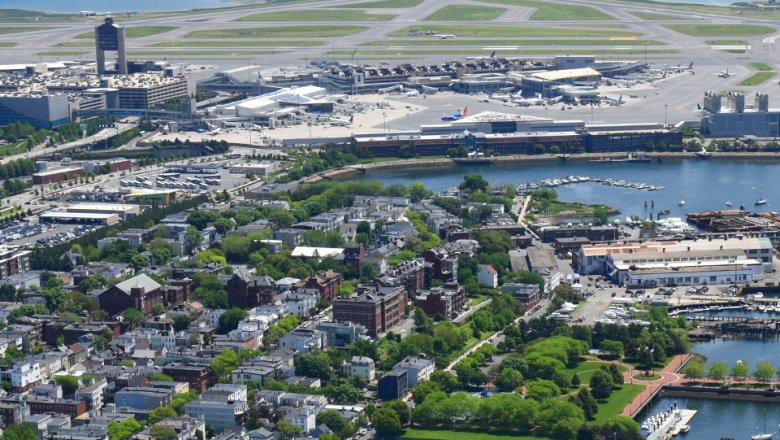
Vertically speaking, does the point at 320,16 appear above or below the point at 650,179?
above

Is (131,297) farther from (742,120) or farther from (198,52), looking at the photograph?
(198,52)

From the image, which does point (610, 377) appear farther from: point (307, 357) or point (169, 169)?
point (169, 169)

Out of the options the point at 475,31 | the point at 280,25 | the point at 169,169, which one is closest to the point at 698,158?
the point at 169,169

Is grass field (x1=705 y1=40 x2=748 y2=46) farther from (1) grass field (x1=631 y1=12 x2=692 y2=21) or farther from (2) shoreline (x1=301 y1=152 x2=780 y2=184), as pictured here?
(2) shoreline (x1=301 y1=152 x2=780 y2=184)

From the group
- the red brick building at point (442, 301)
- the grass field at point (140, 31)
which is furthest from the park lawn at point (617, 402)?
the grass field at point (140, 31)

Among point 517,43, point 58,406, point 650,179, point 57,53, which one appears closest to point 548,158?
point 650,179

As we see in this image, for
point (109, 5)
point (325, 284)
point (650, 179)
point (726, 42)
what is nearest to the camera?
point (325, 284)

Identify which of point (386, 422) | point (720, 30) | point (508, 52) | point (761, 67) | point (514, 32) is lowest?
point (386, 422)
